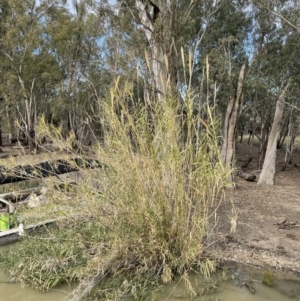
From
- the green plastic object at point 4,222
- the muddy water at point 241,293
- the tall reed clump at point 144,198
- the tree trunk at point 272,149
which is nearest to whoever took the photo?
the tall reed clump at point 144,198

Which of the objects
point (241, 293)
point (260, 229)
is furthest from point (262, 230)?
point (241, 293)

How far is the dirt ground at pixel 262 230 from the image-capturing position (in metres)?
4.57

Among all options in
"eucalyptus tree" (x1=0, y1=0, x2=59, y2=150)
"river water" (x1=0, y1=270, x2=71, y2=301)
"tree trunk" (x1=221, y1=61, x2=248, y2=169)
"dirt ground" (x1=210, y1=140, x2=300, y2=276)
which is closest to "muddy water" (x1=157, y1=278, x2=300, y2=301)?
"dirt ground" (x1=210, y1=140, x2=300, y2=276)

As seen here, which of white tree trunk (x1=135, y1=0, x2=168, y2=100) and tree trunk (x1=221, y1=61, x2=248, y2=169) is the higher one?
white tree trunk (x1=135, y1=0, x2=168, y2=100)

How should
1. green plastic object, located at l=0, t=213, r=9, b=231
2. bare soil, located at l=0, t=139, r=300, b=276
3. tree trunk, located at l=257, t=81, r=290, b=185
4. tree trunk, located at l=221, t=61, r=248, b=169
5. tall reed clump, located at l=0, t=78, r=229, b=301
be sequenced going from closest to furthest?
1. tall reed clump, located at l=0, t=78, r=229, b=301
2. bare soil, located at l=0, t=139, r=300, b=276
3. green plastic object, located at l=0, t=213, r=9, b=231
4. tree trunk, located at l=221, t=61, r=248, b=169
5. tree trunk, located at l=257, t=81, r=290, b=185

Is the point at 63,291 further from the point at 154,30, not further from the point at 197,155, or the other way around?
the point at 154,30

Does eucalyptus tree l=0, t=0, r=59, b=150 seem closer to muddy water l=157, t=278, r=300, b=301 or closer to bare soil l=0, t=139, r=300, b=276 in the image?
bare soil l=0, t=139, r=300, b=276

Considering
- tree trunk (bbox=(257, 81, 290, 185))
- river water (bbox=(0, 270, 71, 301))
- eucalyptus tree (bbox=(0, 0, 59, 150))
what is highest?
eucalyptus tree (bbox=(0, 0, 59, 150))

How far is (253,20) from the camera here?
12.0 m

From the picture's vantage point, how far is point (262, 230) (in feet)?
18.6

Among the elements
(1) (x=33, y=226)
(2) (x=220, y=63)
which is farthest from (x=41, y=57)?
(1) (x=33, y=226)

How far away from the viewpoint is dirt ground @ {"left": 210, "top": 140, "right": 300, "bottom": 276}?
15.0 feet

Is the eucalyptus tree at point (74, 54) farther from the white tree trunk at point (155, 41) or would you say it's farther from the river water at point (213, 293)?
the river water at point (213, 293)

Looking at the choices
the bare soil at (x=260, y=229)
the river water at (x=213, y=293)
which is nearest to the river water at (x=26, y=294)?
the river water at (x=213, y=293)
